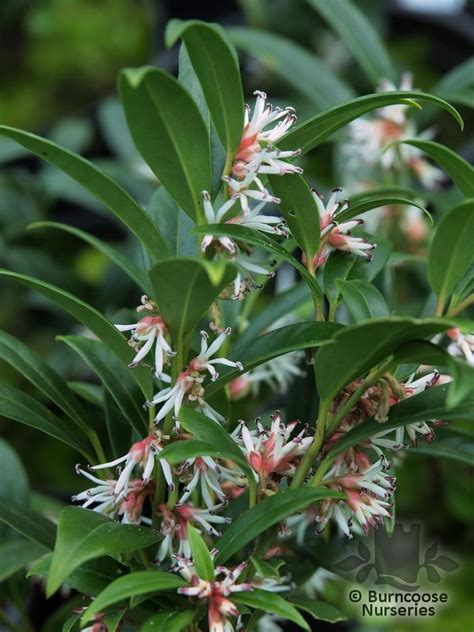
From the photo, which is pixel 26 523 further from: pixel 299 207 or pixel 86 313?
pixel 299 207

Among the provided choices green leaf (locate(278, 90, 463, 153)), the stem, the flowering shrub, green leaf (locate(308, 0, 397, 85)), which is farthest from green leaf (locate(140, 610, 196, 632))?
green leaf (locate(308, 0, 397, 85))

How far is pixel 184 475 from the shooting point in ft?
2.23

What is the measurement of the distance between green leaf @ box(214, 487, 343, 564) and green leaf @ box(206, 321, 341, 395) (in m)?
0.09

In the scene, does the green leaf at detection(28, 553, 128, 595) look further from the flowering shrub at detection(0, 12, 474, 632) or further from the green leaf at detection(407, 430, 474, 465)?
the green leaf at detection(407, 430, 474, 465)

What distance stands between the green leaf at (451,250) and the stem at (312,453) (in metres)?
0.12

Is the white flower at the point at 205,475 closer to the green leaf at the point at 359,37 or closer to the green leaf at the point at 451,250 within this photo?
the green leaf at the point at 451,250

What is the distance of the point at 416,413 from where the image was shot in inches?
24.7

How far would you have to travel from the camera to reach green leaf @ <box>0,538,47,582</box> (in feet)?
2.73

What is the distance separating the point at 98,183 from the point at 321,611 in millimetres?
353

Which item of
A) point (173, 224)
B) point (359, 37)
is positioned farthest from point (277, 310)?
point (359, 37)

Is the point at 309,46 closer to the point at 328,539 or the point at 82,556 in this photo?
the point at 328,539

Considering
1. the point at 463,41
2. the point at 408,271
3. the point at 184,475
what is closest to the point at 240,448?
the point at 184,475

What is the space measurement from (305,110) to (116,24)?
95 centimetres
